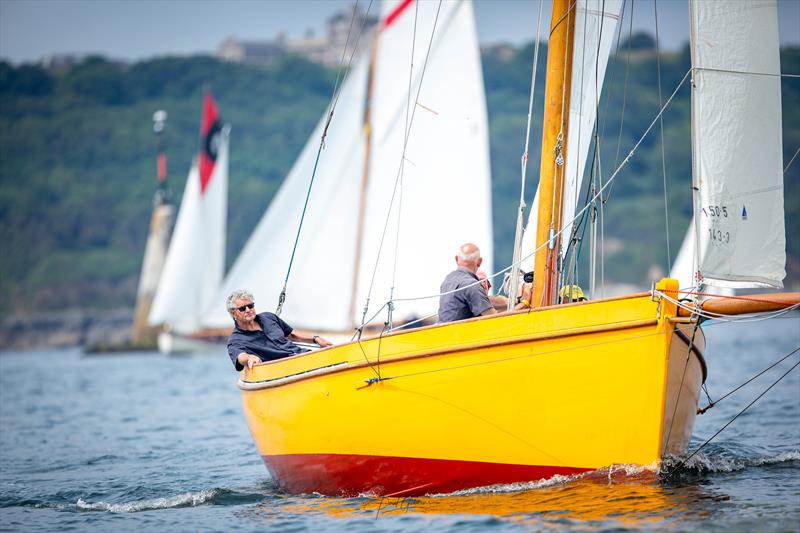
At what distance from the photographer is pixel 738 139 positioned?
871 centimetres

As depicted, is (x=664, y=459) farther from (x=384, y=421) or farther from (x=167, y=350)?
(x=167, y=350)

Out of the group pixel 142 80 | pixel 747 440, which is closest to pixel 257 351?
pixel 747 440

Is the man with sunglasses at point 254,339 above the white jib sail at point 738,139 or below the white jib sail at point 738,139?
below

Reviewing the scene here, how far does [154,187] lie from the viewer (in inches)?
4560

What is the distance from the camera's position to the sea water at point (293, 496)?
8430 millimetres

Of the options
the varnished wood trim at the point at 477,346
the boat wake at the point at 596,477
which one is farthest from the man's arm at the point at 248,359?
the boat wake at the point at 596,477

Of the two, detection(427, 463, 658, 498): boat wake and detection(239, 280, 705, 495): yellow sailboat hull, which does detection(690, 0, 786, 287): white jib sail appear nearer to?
detection(239, 280, 705, 495): yellow sailboat hull

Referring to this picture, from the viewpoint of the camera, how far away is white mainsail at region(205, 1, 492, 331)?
21.6 meters

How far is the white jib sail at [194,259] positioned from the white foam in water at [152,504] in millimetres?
36513

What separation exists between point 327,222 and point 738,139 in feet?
60.1

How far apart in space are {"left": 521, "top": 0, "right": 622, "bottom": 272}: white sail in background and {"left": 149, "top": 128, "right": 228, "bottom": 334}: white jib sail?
1482 inches

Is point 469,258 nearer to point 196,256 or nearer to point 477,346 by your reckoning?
point 477,346

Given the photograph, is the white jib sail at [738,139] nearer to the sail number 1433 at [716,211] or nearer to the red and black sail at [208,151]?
the sail number 1433 at [716,211]

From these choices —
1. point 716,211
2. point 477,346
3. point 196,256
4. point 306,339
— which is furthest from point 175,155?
point 716,211
